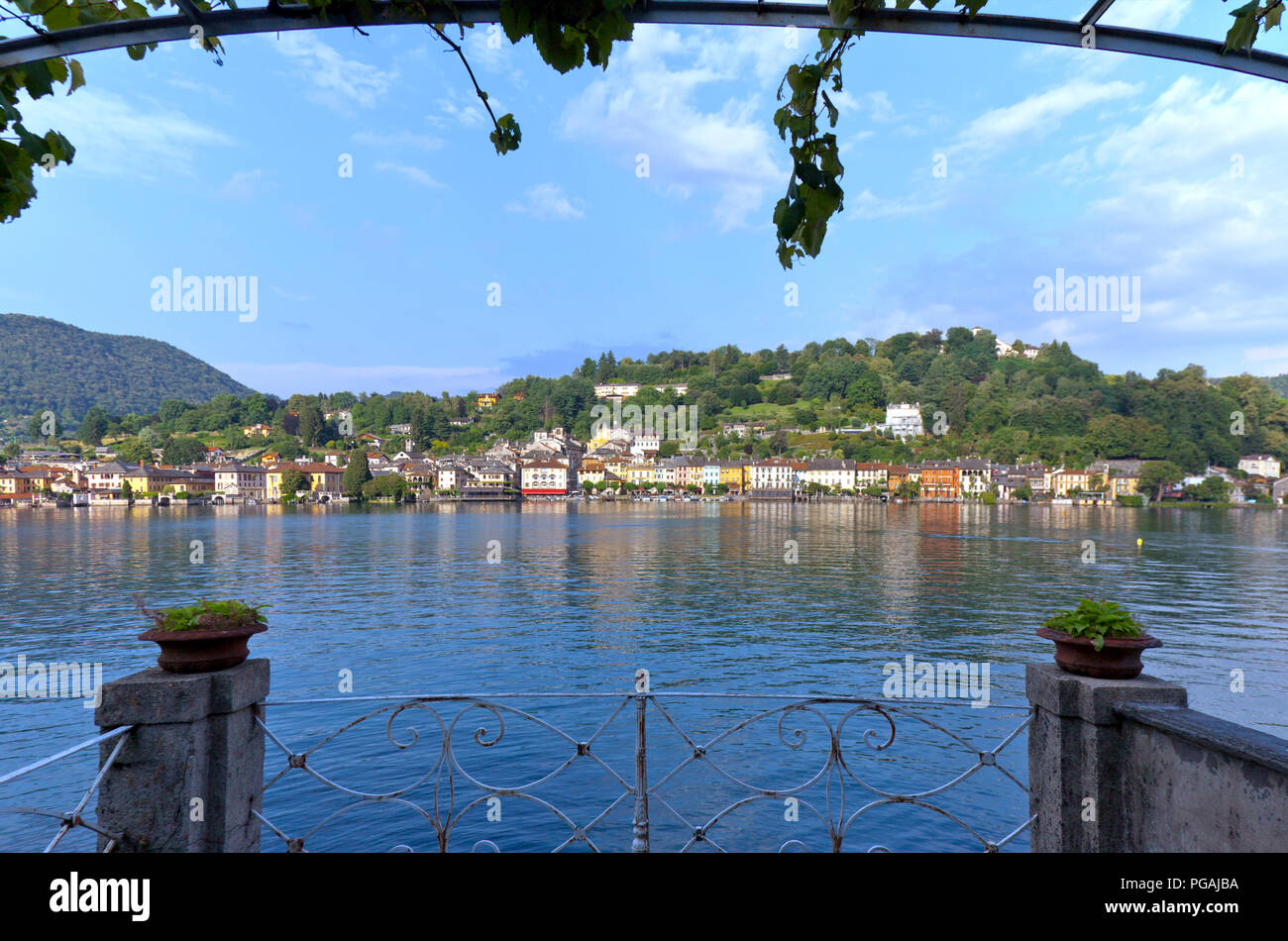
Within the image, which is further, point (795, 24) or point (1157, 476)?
point (1157, 476)

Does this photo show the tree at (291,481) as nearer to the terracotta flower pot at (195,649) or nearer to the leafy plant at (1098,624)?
the terracotta flower pot at (195,649)

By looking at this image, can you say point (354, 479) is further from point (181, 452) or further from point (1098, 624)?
→ point (1098, 624)

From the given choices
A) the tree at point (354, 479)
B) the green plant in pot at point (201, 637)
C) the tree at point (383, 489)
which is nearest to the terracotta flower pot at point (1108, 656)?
the green plant in pot at point (201, 637)

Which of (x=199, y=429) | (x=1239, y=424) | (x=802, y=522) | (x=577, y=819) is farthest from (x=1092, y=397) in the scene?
(x=199, y=429)

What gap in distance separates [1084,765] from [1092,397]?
172260mm

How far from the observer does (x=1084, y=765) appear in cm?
360

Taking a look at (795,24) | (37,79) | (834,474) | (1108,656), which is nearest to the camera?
(795,24)

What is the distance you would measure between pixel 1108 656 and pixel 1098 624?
0.58 ft

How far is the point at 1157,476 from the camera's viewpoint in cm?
12194
